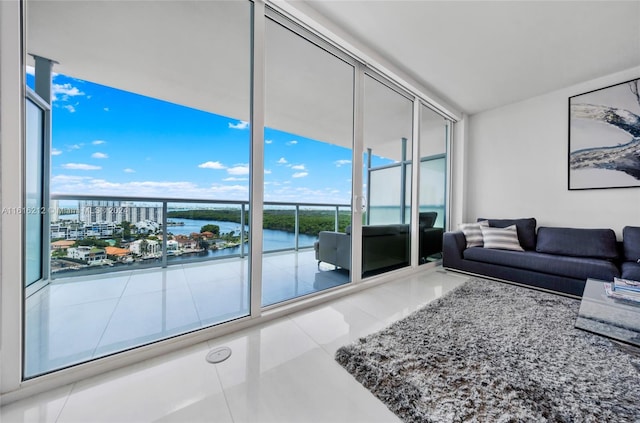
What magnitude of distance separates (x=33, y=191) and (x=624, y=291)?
3870mm

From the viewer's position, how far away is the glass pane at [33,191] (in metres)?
1.18

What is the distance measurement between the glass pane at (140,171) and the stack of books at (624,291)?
2.75 meters

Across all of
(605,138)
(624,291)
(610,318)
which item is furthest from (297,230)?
(605,138)

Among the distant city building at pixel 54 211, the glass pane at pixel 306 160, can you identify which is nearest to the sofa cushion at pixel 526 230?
the glass pane at pixel 306 160

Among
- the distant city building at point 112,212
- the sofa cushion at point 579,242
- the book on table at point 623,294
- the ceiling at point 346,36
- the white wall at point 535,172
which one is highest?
the ceiling at point 346,36

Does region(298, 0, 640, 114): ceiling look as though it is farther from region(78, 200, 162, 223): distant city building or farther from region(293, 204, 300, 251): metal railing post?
region(293, 204, 300, 251): metal railing post

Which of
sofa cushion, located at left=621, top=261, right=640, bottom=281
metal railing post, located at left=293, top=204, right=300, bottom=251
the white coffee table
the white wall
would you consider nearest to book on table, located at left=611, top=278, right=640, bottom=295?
the white coffee table

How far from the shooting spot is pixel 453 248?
10.8ft

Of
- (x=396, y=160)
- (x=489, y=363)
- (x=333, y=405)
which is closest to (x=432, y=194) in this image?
(x=396, y=160)

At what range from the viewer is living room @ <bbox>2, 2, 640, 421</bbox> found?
108cm

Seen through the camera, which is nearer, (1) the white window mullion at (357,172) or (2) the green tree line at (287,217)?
(2) the green tree line at (287,217)

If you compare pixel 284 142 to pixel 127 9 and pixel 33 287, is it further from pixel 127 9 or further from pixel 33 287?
pixel 33 287

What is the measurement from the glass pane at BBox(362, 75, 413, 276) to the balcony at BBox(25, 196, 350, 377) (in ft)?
1.63

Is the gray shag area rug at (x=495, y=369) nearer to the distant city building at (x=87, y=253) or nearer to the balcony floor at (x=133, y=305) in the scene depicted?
the balcony floor at (x=133, y=305)
